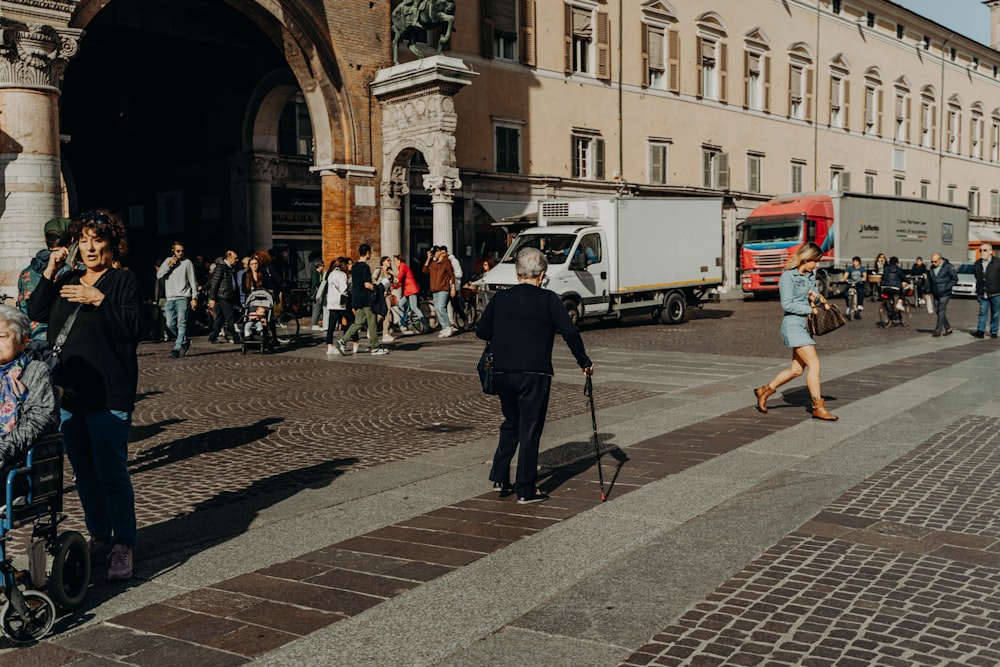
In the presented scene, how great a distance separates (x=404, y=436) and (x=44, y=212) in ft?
36.1

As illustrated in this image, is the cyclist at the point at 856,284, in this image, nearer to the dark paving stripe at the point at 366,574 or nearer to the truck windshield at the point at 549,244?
the truck windshield at the point at 549,244

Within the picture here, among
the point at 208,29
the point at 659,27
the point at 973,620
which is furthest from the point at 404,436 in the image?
the point at 659,27

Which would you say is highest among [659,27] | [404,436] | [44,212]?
[659,27]

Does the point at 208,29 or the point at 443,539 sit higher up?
the point at 208,29

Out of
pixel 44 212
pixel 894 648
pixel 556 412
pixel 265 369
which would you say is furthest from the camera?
pixel 44 212

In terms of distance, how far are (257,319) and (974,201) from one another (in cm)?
5326

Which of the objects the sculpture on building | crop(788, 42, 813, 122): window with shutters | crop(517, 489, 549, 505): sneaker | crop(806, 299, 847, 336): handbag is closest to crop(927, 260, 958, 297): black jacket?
crop(806, 299, 847, 336): handbag

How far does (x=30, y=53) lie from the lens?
16.4 m

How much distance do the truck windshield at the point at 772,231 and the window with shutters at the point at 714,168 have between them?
466cm

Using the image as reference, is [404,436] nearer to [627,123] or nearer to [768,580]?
[768,580]

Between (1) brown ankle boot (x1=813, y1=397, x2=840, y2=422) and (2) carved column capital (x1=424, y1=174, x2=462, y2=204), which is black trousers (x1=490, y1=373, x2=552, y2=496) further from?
(2) carved column capital (x1=424, y1=174, x2=462, y2=204)

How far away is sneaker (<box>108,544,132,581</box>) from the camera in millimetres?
4731

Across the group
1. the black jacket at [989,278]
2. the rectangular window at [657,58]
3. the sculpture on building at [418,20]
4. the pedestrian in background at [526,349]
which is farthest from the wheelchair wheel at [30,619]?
the rectangular window at [657,58]

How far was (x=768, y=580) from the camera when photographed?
461 cm
